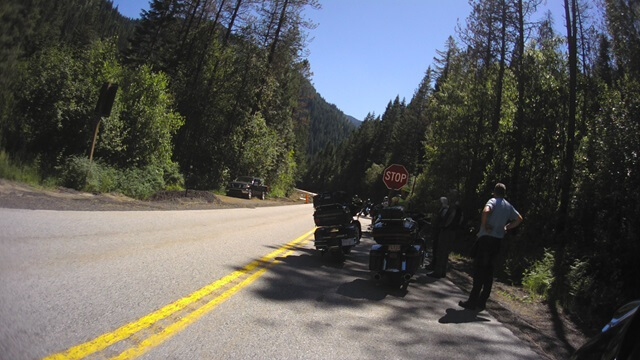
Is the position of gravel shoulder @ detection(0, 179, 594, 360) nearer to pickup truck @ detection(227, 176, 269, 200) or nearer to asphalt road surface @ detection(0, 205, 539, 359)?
asphalt road surface @ detection(0, 205, 539, 359)

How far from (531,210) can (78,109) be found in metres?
21.2

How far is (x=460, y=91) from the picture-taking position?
25.7 metres

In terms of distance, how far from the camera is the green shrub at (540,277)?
30.8ft

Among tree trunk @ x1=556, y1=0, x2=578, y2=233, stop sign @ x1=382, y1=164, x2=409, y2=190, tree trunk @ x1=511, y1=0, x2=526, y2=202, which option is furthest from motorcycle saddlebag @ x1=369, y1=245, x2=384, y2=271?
tree trunk @ x1=511, y1=0, x2=526, y2=202

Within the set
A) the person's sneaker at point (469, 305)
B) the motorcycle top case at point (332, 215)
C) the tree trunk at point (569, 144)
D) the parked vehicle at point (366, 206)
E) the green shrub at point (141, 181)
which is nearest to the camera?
the person's sneaker at point (469, 305)

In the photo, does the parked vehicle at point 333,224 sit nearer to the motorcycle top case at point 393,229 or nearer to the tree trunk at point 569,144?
the motorcycle top case at point 393,229

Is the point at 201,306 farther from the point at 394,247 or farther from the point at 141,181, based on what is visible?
the point at 141,181

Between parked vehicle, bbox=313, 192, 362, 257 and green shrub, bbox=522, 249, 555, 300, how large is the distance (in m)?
4.27

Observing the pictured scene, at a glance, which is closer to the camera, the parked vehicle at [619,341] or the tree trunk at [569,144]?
the parked vehicle at [619,341]

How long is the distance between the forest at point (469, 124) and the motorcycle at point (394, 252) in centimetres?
290

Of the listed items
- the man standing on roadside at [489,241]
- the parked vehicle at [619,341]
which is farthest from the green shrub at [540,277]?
the parked vehicle at [619,341]

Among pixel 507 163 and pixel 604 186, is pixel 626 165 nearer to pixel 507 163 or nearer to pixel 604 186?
pixel 604 186

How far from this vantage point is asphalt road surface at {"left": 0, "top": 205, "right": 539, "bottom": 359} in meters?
3.64

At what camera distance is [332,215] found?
30.4 feet
